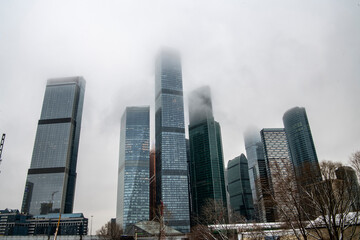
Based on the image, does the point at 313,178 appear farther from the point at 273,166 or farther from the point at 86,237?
the point at 86,237

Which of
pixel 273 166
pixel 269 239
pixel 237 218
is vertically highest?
pixel 273 166

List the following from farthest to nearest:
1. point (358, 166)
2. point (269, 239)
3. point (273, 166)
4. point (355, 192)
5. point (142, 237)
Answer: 1. point (142, 237)
2. point (269, 239)
3. point (273, 166)
4. point (355, 192)
5. point (358, 166)

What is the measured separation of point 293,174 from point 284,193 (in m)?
3.48

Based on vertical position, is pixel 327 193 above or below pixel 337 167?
below

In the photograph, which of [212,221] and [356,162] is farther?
[212,221]

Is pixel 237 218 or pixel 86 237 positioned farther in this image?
pixel 86 237

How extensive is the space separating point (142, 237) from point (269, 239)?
5891 centimetres

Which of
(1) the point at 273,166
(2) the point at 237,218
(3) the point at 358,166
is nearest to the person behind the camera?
(3) the point at 358,166

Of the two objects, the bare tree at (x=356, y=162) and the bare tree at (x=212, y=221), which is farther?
the bare tree at (x=212, y=221)

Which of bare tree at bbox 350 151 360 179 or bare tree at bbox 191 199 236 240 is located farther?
bare tree at bbox 191 199 236 240

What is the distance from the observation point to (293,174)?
94.9 ft

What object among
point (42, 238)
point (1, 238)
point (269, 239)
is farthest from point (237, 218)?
point (1, 238)

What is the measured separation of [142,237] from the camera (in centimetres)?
9488

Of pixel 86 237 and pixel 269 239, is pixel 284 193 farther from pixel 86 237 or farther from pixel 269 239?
pixel 86 237
